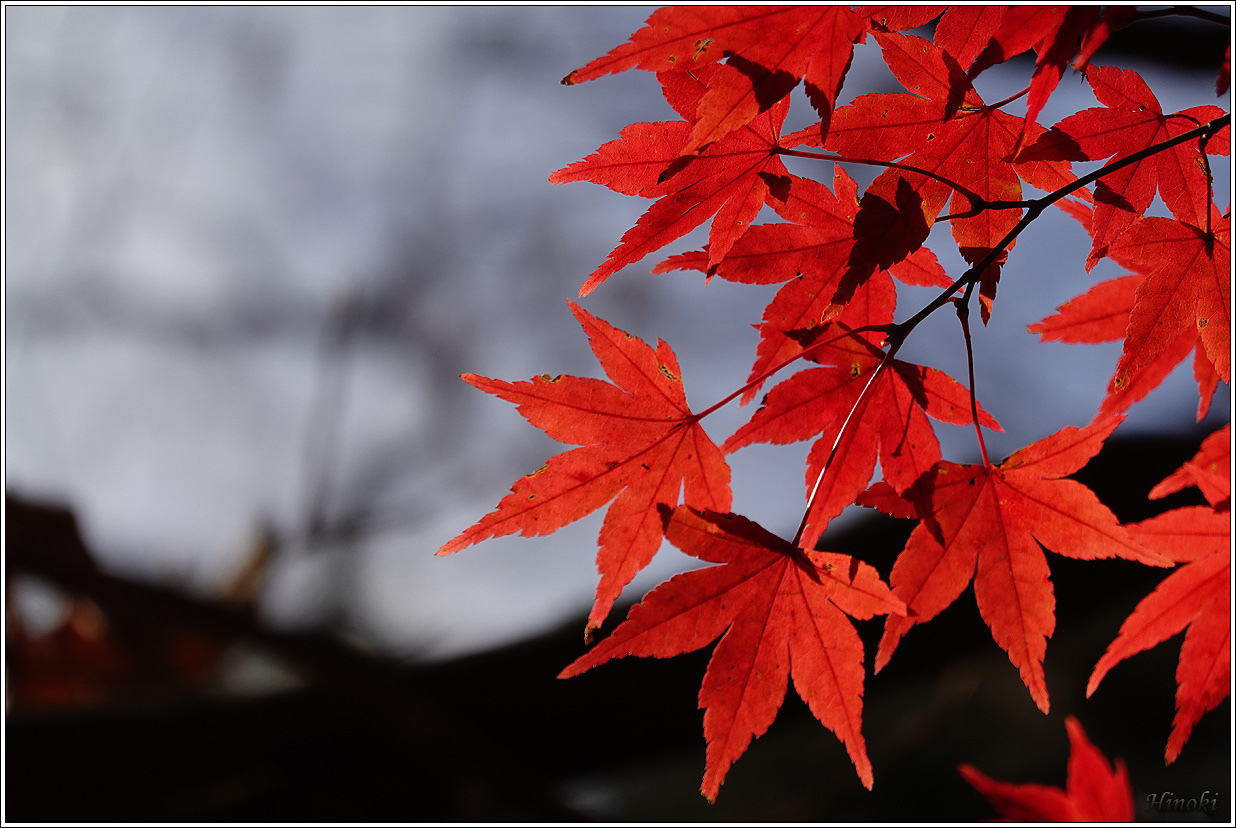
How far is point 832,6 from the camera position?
39 centimetres

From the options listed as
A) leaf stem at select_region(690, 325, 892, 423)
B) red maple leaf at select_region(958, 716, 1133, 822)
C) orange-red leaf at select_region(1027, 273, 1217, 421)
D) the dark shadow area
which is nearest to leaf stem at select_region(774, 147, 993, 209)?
leaf stem at select_region(690, 325, 892, 423)

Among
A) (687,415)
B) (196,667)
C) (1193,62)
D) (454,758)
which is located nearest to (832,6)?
(687,415)

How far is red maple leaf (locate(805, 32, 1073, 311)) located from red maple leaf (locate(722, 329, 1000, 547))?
0.31ft

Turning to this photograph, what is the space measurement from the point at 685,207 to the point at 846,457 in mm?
235

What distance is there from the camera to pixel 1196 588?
602 millimetres

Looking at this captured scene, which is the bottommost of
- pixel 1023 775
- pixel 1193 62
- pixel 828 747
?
pixel 1023 775

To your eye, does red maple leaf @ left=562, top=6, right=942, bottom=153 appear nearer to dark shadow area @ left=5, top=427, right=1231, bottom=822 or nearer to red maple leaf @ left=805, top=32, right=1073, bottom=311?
red maple leaf @ left=805, top=32, right=1073, bottom=311

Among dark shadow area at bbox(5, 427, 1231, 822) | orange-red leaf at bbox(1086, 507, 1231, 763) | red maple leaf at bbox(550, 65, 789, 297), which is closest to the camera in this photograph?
red maple leaf at bbox(550, 65, 789, 297)

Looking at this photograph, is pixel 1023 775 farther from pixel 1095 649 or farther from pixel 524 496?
pixel 524 496

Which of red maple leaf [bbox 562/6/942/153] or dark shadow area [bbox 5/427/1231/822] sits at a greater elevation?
red maple leaf [bbox 562/6/942/153]

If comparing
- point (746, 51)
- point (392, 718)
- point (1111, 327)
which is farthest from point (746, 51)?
point (392, 718)

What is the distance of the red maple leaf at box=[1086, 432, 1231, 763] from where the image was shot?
0.59 metres

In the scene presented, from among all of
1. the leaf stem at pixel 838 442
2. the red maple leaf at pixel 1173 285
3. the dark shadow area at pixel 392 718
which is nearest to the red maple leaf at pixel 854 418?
the leaf stem at pixel 838 442

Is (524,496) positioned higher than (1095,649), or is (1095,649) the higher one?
(524,496)
